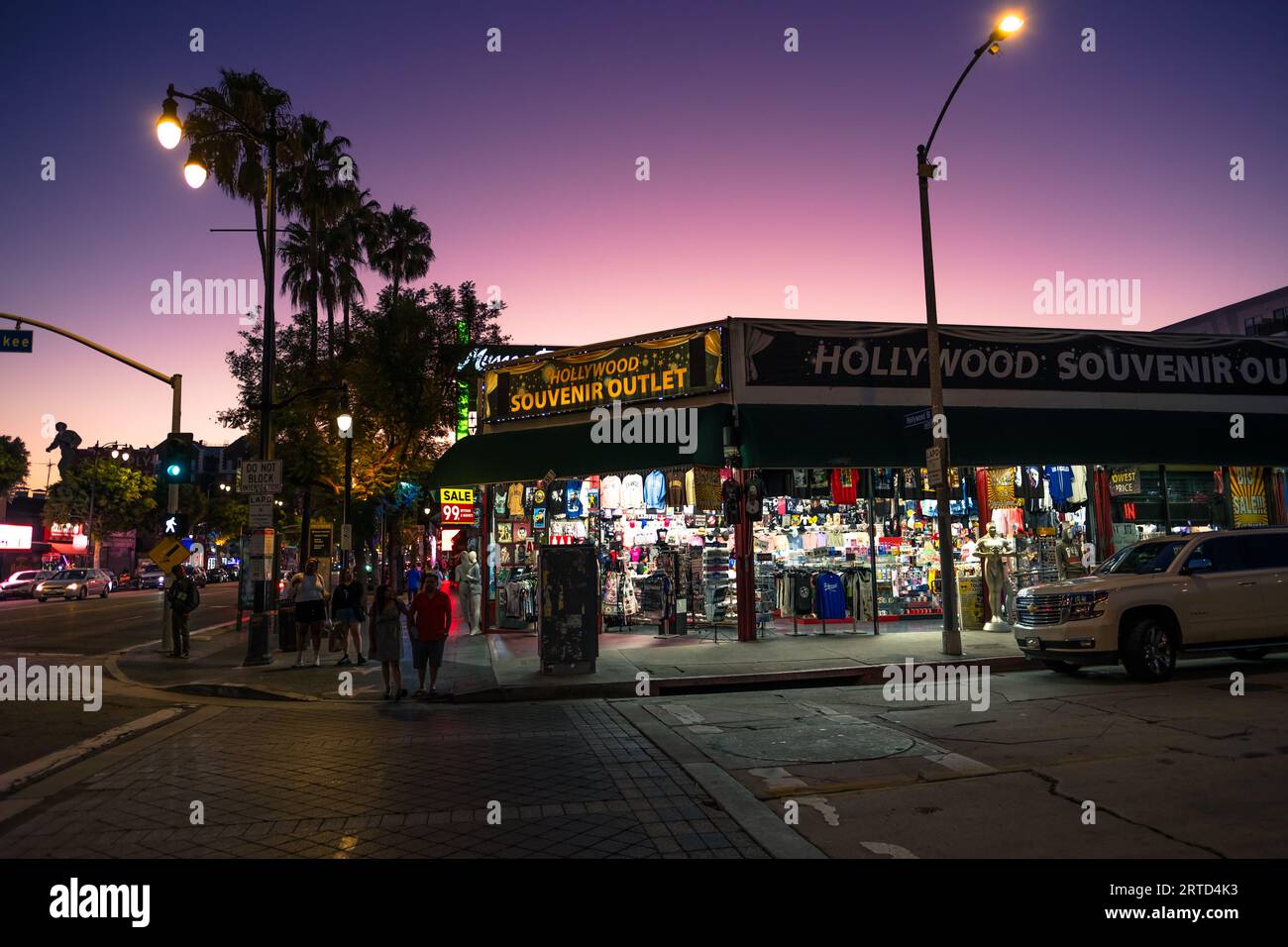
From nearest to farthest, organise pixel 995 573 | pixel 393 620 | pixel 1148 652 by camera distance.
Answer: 1. pixel 1148 652
2. pixel 393 620
3. pixel 995 573

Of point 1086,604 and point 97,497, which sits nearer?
point 1086,604

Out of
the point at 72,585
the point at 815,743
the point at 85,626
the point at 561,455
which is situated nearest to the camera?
the point at 815,743

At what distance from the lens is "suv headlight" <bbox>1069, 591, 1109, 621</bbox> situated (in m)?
10.9

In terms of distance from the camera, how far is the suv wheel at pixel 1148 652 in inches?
423

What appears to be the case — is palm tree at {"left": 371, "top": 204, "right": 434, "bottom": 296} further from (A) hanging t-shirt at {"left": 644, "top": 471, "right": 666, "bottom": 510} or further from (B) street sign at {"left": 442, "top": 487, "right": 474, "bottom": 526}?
(A) hanging t-shirt at {"left": 644, "top": 471, "right": 666, "bottom": 510}

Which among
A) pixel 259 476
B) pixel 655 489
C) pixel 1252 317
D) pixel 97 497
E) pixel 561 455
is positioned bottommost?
pixel 655 489

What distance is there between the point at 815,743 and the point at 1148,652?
551cm

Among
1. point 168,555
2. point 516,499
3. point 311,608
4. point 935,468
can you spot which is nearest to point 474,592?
point 516,499

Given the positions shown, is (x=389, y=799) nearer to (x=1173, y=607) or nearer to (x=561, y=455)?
(x=1173, y=607)

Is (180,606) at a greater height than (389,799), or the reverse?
(180,606)

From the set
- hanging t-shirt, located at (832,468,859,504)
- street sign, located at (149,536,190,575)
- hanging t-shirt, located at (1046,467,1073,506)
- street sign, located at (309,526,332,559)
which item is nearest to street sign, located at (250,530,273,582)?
street sign, located at (149,536,190,575)

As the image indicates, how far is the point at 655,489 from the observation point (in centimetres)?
1728
